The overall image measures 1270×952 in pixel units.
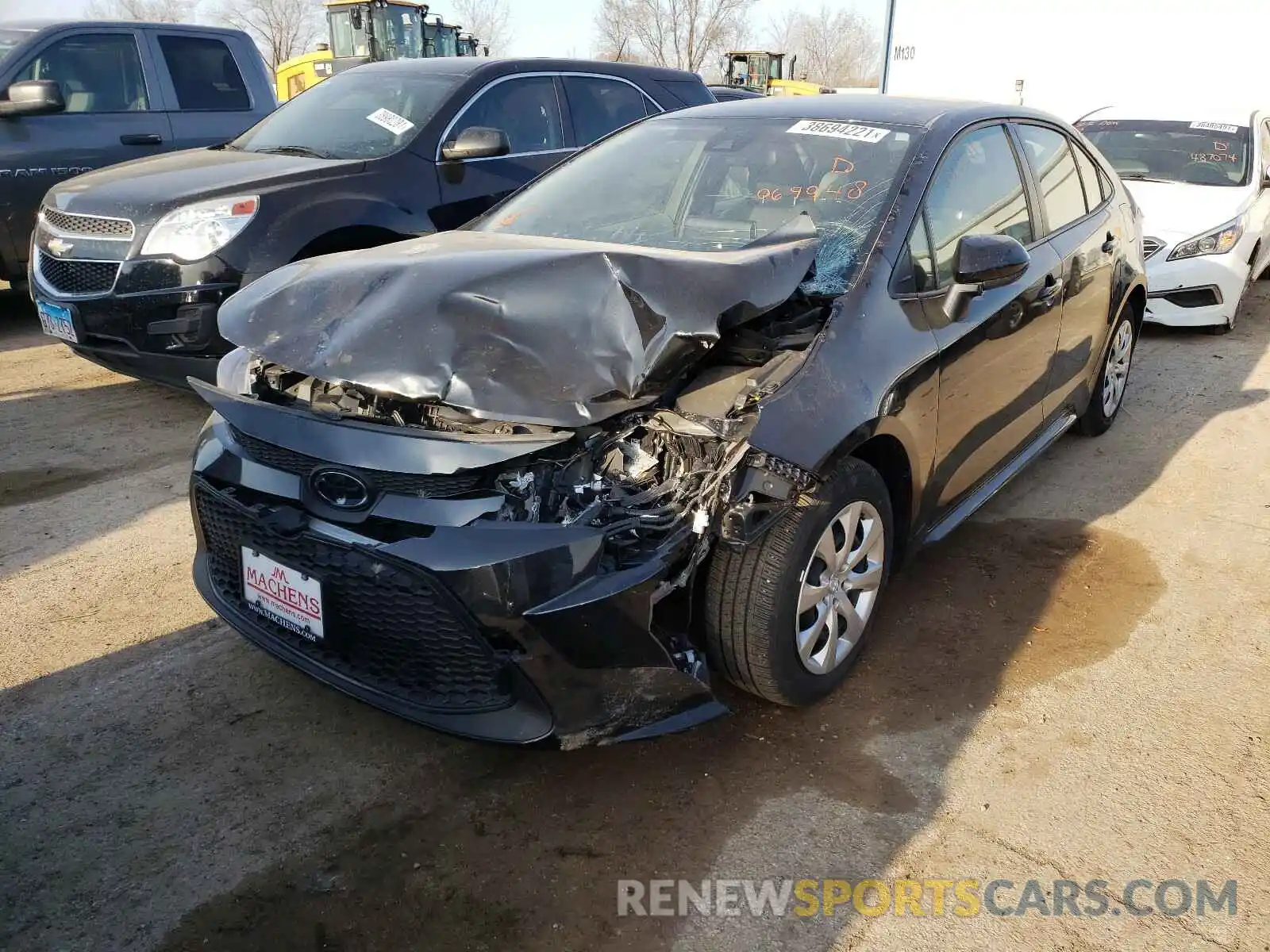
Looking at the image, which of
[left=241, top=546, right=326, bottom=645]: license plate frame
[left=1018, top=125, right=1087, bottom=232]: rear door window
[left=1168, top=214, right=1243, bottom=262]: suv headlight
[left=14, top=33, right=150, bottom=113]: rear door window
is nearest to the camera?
[left=241, top=546, right=326, bottom=645]: license plate frame

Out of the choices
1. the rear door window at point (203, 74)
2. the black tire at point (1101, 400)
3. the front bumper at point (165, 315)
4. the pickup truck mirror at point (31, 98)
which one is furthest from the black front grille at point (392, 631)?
the rear door window at point (203, 74)

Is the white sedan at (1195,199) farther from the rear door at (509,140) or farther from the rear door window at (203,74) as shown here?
the rear door window at (203,74)

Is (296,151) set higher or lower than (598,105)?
lower

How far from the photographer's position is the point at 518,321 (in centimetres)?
250

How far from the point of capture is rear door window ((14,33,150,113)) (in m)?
6.94

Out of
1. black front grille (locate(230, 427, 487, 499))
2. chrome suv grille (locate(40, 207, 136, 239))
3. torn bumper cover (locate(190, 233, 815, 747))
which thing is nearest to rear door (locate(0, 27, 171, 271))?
chrome suv grille (locate(40, 207, 136, 239))

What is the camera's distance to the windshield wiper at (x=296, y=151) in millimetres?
5496

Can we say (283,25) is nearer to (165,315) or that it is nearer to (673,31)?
(673,31)

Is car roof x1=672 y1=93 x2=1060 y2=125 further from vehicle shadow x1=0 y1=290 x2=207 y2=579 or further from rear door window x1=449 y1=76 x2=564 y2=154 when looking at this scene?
vehicle shadow x1=0 y1=290 x2=207 y2=579

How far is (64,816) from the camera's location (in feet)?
8.12

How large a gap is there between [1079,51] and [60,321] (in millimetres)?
13721

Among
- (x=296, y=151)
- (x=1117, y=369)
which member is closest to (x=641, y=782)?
(x=1117, y=369)

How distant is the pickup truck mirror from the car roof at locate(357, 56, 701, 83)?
2.12 m

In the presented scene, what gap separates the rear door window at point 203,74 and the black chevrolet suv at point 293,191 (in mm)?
1662
